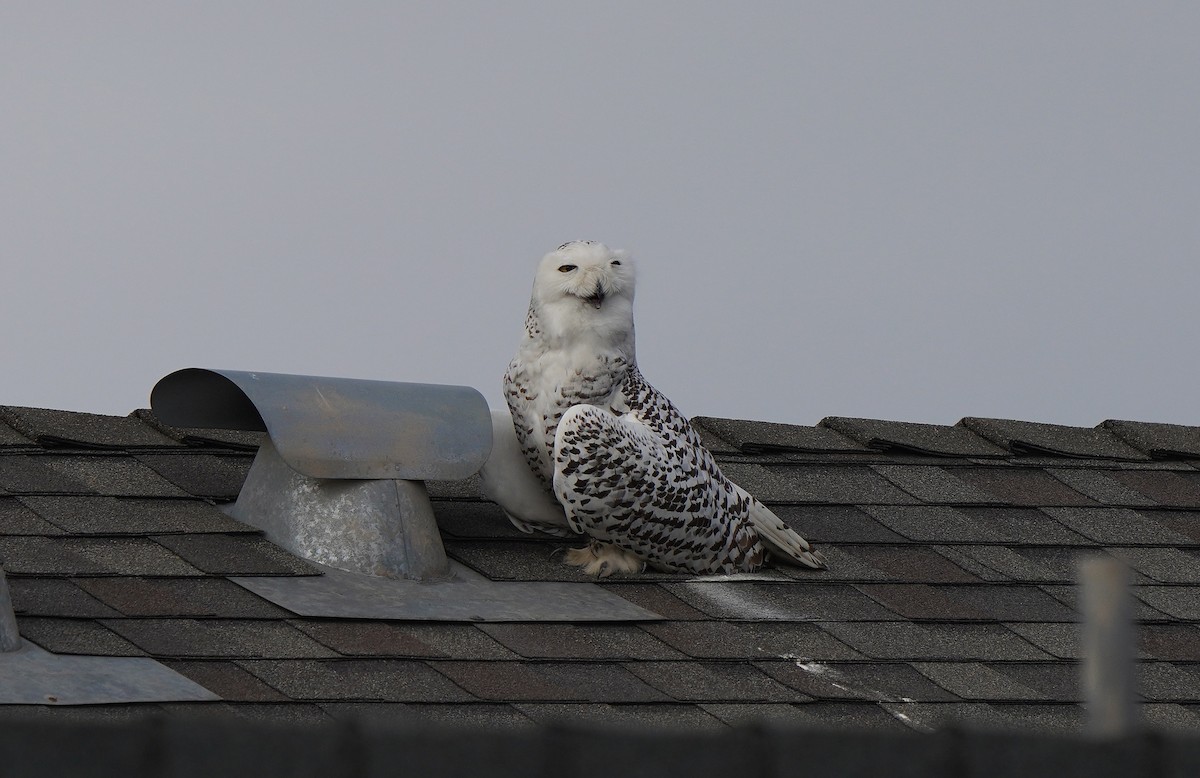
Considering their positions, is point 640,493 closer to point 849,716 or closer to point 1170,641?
point 849,716

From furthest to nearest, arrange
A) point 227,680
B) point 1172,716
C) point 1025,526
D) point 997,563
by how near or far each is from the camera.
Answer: point 1025,526, point 997,563, point 1172,716, point 227,680

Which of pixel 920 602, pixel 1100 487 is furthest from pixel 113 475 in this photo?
pixel 1100 487

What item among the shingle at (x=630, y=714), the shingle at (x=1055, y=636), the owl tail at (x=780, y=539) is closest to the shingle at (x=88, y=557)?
the shingle at (x=630, y=714)

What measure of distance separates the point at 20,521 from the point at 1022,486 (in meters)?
3.27

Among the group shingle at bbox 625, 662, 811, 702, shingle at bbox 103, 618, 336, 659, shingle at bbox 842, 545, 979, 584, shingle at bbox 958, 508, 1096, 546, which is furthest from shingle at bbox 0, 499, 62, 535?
shingle at bbox 958, 508, 1096, 546

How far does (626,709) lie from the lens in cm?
370

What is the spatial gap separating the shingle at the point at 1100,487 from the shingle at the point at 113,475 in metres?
3.02

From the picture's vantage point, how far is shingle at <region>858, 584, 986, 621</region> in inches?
182

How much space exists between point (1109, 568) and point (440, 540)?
249cm

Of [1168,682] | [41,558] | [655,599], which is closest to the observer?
[41,558]

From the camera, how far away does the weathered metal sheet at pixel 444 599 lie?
403cm

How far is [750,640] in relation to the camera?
4.24 m

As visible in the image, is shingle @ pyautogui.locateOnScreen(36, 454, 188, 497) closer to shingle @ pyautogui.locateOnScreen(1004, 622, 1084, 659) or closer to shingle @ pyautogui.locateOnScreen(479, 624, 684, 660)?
shingle @ pyautogui.locateOnScreen(479, 624, 684, 660)

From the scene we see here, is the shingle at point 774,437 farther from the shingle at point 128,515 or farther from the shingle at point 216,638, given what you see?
the shingle at point 216,638
